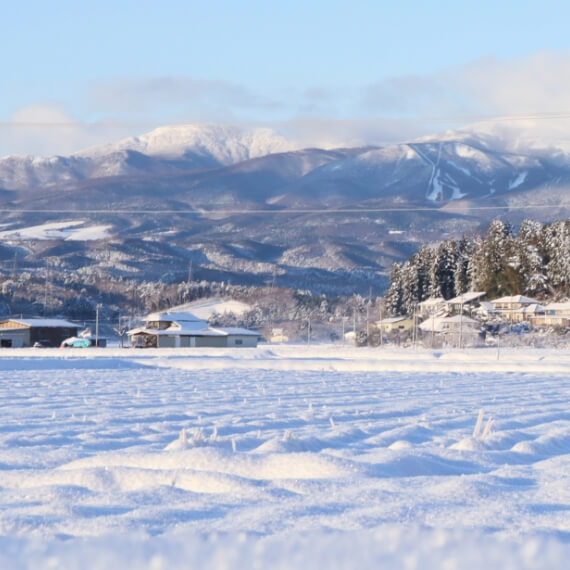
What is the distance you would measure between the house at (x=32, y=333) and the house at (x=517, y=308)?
3136cm

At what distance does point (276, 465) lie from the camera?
27.9 ft

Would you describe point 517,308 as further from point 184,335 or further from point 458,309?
point 184,335

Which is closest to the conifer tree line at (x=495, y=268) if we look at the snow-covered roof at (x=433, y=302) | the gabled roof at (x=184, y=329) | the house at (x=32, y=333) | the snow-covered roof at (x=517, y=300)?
the snow-covered roof at (x=433, y=302)

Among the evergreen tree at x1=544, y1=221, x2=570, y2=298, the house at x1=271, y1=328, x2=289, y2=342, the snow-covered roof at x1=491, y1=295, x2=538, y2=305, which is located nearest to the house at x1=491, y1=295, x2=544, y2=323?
the snow-covered roof at x1=491, y1=295, x2=538, y2=305

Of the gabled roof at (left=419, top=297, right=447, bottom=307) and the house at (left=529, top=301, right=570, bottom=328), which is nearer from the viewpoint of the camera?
the house at (left=529, top=301, right=570, bottom=328)

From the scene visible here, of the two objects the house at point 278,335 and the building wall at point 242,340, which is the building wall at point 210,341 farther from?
the house at point 278,335

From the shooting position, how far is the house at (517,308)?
66.8m

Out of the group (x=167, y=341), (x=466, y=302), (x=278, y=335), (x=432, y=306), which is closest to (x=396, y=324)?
(x=432, y=306)

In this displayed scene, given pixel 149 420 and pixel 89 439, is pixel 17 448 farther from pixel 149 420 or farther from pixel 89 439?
pixel 149 420

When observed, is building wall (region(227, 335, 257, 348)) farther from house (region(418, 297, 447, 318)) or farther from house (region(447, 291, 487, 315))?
house (region(447, 291, 487, 315))

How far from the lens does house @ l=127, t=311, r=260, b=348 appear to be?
69.7 metres

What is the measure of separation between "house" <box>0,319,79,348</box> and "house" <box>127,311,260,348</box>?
5380 millimetres

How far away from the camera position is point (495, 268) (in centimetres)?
7300

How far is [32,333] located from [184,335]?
11.2 meters
